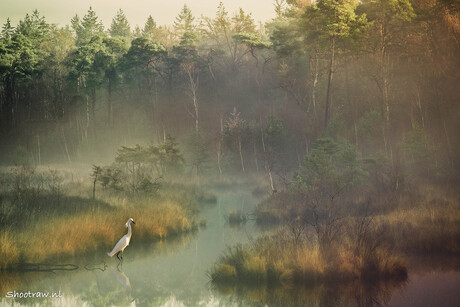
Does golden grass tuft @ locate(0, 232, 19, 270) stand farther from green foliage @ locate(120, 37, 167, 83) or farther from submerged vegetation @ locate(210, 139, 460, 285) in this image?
green foliage @ locate(120, 37, 167, 83)

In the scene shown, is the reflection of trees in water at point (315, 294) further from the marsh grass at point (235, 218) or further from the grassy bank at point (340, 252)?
the marsh grass at point (235, 218)

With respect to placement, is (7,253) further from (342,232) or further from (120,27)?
(120,27)

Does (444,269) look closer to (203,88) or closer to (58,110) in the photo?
(203,88)

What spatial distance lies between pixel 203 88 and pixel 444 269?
1660 inches

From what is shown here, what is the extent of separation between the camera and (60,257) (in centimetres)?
1417

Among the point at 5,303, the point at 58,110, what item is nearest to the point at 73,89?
the point at 58,110

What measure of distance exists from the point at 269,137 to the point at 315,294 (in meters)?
25.3

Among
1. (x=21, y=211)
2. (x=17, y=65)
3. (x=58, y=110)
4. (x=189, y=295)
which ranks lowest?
(x=189, y=295)

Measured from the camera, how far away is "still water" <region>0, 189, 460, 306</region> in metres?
11.0

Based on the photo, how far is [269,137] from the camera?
3612 centimetres

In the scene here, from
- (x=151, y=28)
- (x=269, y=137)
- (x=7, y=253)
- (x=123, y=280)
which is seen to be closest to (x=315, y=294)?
(x=123, y=280)

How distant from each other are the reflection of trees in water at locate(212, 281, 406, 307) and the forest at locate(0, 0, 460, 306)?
358 millimetres

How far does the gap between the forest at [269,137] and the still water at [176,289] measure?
0.58 metres

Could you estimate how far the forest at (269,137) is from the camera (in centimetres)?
1473
